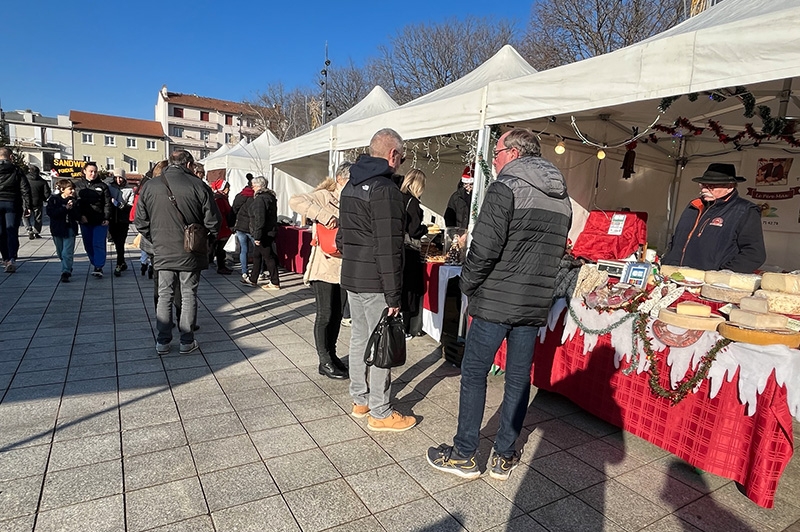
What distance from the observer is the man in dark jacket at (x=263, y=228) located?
674 centimetres

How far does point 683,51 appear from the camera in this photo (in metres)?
2.62

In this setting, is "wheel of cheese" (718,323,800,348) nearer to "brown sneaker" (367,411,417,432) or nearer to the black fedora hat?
the black fedora hat

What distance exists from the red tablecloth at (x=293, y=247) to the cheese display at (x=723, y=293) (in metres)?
5.77

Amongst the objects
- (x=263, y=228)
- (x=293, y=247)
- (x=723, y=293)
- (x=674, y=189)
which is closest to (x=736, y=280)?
(x=723, y=293)

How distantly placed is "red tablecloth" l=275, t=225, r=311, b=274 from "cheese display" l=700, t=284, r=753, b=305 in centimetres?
577

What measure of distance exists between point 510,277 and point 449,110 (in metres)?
2.81

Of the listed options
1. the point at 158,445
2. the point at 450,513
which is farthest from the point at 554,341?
the point at 158,445

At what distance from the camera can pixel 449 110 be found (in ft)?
14.7

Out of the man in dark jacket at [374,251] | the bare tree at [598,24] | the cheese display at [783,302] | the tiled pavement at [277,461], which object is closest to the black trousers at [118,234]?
the tiled pavement at [277,461]

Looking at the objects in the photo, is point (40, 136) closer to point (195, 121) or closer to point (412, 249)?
point (195, 121)

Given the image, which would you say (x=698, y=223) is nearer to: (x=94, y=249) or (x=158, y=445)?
(x=158, y=445)

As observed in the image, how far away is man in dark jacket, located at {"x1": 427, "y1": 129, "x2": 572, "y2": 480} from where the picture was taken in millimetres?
2092

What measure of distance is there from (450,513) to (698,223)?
9.01ft

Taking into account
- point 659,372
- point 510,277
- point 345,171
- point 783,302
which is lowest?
point 659,372
